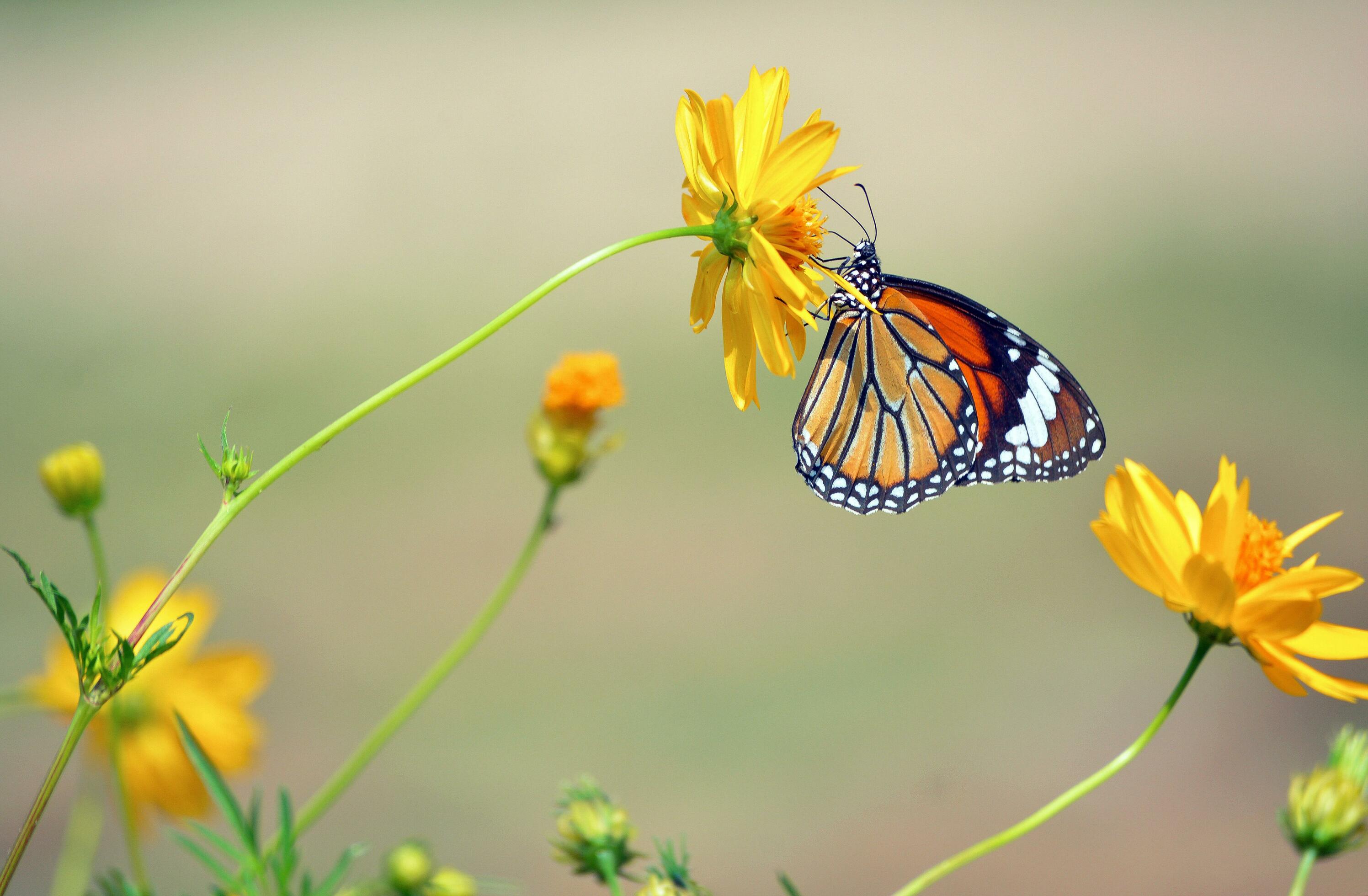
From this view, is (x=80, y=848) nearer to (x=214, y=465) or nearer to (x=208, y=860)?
(x=208, y=860)

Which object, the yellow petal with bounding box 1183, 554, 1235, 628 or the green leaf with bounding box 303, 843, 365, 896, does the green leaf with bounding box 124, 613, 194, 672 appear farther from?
the yellow petal with bounding box 1183, 554, 1235, 628

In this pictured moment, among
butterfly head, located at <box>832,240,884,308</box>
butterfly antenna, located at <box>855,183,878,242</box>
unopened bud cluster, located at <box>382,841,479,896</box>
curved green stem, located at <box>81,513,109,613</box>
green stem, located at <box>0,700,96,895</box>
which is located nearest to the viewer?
green stem, located at <box>0,700,96,895</box>

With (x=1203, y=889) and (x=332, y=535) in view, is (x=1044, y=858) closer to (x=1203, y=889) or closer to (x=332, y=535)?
(x=1203, y=889)

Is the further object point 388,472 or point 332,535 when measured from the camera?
point 388,472

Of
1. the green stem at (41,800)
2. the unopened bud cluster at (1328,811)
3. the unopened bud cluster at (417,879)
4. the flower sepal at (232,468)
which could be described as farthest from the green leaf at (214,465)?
the unopened bud cluster at (1328,811)

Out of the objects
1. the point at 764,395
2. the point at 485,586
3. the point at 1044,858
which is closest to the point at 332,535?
the point at 485,586

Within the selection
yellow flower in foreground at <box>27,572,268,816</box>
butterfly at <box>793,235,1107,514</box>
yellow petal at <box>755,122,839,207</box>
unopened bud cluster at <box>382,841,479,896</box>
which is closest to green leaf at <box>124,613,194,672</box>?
unopened bud cluster at <box>382,841,479,896</box>
